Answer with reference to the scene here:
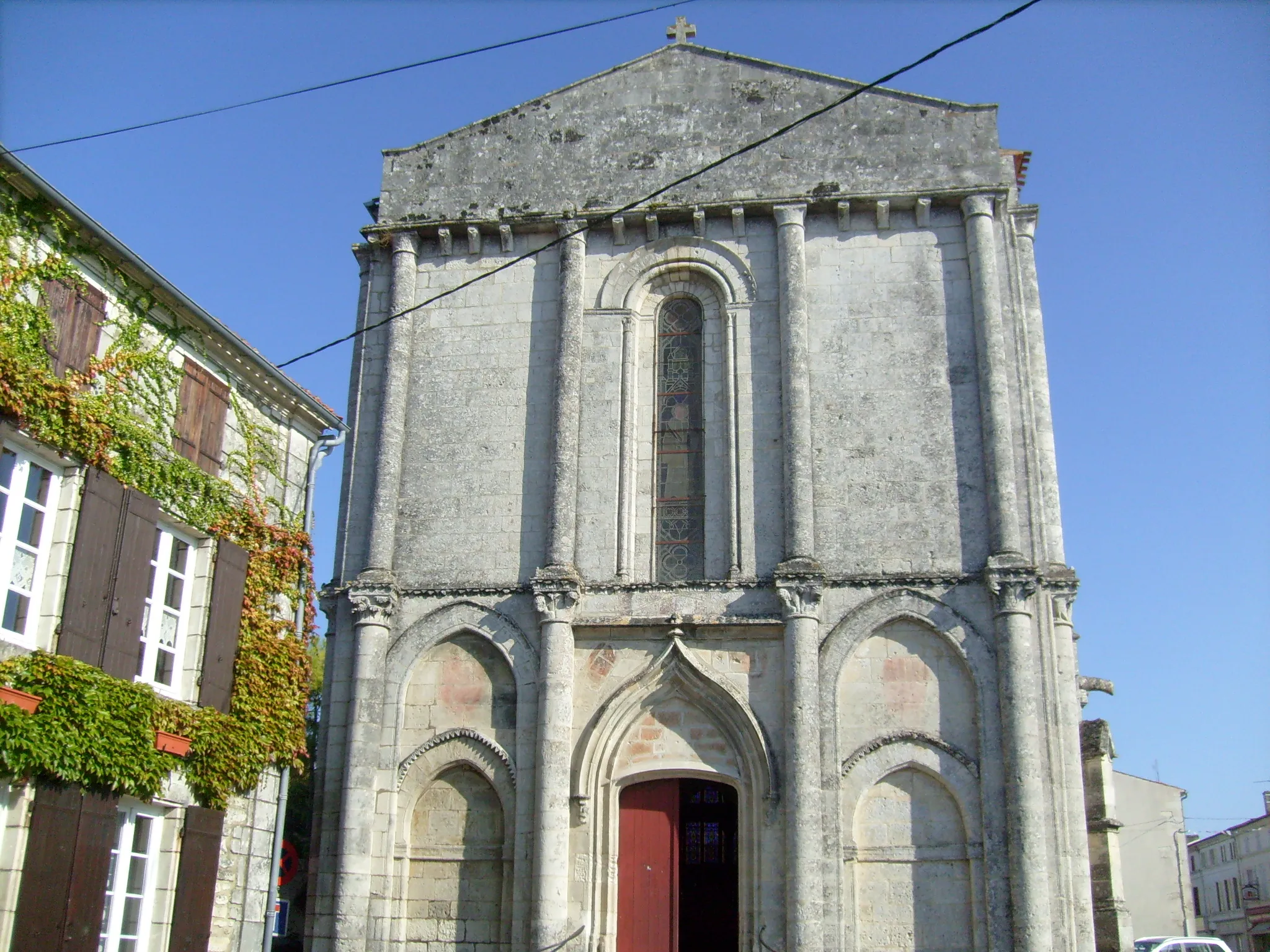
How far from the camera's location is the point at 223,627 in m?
13.1

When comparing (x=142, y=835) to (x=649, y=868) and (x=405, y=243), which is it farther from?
(x=405, y=243)

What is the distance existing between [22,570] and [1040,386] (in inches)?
476

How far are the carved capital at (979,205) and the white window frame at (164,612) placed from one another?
10607 mm

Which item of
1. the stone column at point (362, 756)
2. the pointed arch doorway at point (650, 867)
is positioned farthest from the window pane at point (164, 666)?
the pointed arch doorway at point (650, 867)

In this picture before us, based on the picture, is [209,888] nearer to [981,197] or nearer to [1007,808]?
[1007,808]

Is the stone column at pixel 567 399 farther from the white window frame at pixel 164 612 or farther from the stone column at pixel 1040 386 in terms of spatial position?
the stone column at pixel 1040 386

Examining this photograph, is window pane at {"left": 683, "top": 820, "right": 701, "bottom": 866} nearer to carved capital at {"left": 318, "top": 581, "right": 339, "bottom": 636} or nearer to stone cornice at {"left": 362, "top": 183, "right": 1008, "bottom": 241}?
carved capital at {"left": 318, "top": 581, "right": 339, "bottom": 636}

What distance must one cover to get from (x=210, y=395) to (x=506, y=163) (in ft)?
19.9

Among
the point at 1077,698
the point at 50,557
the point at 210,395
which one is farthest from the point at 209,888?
the point at 1077,698

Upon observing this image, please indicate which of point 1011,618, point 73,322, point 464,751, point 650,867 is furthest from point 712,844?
point 73,322

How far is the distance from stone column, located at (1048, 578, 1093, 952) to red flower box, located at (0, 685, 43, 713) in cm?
1071

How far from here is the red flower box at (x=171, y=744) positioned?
11.8 meters

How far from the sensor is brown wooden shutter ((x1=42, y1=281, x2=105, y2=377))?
11.5 meters

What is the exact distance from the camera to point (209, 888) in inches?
484
